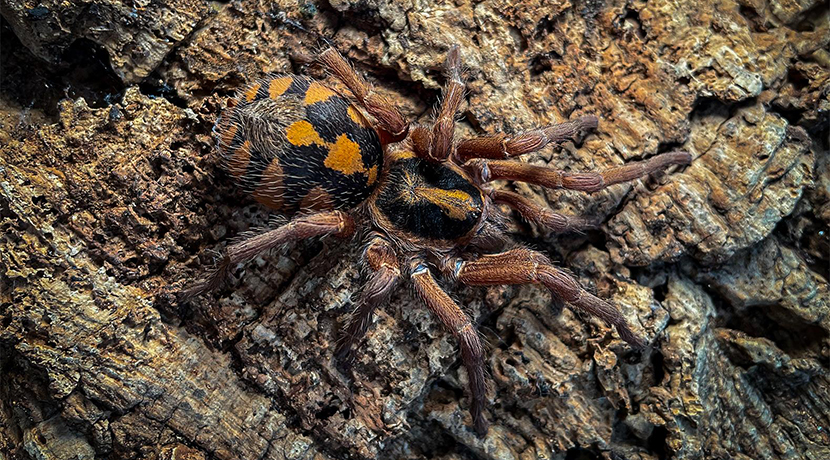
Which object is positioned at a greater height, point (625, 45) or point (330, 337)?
point (625, 45)

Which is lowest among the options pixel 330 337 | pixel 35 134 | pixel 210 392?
pixel 210 392

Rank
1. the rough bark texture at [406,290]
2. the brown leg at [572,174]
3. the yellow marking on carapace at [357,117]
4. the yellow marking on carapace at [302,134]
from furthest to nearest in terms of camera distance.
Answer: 1. the brown leg at [572,174]
2. the yellow marking on carapace at [357,117]
3. the yellow marking on carapace at [302,134]
4. the rough bark texture at [406,290]

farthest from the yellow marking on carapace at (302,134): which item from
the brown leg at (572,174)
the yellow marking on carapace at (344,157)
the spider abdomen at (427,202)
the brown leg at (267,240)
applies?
the brown leg at (572,174)

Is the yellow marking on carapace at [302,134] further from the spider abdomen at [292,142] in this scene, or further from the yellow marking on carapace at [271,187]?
the yellow marking on carapace at [271,187]

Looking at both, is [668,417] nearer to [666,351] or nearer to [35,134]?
[666,351]

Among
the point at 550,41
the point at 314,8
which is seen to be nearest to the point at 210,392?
the point at 314,8

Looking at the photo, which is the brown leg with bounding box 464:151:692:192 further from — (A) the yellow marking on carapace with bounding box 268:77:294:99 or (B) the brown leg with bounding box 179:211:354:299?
(A) the yellow marking on carapace with bounding box 268:77:294:99

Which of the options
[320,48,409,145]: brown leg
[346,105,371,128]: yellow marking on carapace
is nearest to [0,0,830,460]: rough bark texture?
[320,48,409,145]: brown leg
